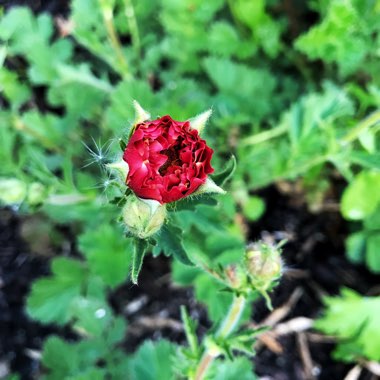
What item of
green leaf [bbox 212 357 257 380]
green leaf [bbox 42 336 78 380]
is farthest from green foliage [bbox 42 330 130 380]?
green leaf [bbox 212 357 257 380]

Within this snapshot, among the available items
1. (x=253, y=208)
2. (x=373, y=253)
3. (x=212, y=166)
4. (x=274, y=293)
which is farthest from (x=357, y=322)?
Answer: (x=212, y=166)

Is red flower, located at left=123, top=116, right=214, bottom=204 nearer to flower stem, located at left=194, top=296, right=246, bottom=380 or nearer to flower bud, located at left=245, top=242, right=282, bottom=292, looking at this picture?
flower bud, located at left=245, top=242, right=282, bottom=292

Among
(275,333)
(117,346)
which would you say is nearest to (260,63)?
(275,333)

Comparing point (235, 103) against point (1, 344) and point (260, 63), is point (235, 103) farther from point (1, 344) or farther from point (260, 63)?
point (1, 344)

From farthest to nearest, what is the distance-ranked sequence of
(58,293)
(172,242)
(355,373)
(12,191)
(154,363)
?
(355,373)
(58,293)
(154,363)
(12,191)
(172,242)

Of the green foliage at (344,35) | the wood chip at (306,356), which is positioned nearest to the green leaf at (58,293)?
the wood chip at (306,356)

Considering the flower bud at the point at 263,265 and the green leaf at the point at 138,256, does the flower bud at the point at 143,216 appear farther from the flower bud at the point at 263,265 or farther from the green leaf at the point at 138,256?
the flower bud at the point at 263,265

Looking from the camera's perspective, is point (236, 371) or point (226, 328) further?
point (236, 371)

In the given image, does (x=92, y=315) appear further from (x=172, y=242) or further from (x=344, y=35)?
(x=344, y=35)
